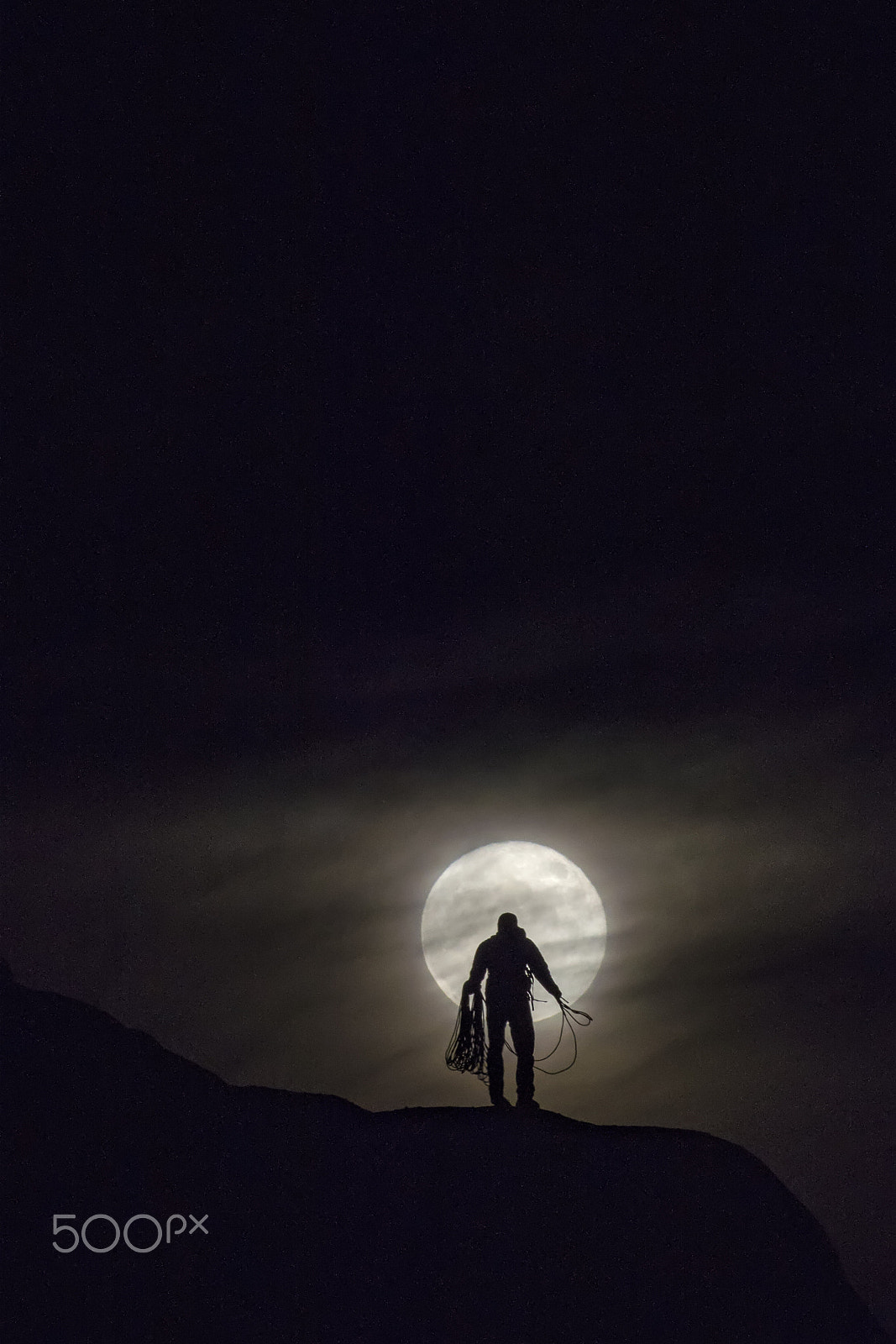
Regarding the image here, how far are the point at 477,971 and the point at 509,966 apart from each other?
0.52 meters

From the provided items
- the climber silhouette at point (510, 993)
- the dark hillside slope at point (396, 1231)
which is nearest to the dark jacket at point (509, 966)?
the climber silhouette at point (510, 993)

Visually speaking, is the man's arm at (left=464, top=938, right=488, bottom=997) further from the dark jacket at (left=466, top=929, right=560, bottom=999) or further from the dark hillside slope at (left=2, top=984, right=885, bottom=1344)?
the dark hillside slope at (left=2, top=984, right=885, bottom=1344)

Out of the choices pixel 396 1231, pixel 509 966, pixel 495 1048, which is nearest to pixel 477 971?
pixel 509 966

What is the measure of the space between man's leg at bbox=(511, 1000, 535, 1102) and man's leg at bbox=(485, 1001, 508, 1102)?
0.65 feet

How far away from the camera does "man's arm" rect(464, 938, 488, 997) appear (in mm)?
17109

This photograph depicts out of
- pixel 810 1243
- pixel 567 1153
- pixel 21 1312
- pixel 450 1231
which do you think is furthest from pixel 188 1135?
pixel 810 1243

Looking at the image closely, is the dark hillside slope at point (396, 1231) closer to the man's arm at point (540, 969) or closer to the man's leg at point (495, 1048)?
the man's leg at point (495, 1048)

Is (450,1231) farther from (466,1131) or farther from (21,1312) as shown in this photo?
(21,1312)

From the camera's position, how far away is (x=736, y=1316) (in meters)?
17.9

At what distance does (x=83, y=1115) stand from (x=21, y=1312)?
132 inches

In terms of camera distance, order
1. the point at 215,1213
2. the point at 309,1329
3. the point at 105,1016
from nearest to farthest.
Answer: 1. the point at 309,1329
2. the point at 215,1213
3. the point at 105,1016

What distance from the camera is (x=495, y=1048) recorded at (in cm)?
1709

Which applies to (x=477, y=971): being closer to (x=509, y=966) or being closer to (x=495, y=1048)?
(x=509, y=966)

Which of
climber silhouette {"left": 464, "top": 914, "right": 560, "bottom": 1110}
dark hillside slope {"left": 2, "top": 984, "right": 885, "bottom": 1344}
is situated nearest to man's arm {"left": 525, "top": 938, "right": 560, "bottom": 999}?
climber silhouette {"left": 464, "top": 914, "right": 560, "bottom": 1110}
